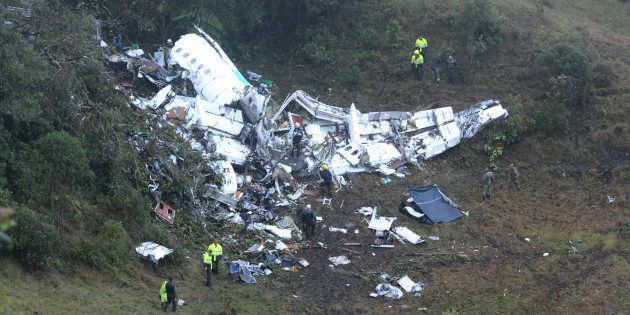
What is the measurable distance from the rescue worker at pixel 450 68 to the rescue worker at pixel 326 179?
6794mm

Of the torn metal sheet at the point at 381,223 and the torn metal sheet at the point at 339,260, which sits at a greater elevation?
the torn metal sheet at the point at 381,223

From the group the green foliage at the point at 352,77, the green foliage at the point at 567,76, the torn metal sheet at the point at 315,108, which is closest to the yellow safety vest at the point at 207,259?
the torn metal sheet at the point at 315,108

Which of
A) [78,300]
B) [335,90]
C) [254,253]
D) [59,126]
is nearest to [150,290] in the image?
[78,300]

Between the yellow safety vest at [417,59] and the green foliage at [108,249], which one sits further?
the yellow safety vest at [417,59]

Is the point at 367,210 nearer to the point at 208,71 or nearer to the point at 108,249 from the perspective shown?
the point at 208,71

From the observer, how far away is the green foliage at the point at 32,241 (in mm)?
15727

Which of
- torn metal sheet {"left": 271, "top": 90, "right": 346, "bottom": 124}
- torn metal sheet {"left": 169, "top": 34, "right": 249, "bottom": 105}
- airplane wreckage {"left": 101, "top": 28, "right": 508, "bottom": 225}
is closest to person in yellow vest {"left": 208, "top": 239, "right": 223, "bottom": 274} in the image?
airplane wreckage {"left": 101, "top": 28, "right": 508, "bottom": 225}

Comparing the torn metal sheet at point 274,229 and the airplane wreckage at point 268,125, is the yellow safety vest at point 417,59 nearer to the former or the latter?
the airplane wreckage at point 268,125

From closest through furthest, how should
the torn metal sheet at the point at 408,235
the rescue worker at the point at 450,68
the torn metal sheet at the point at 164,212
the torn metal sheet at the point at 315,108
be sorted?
the torn metal sheet at the point at 164,212 < the torn metal sheet at the point at 408,235 < the torn metal sheet at the point at 315,108 < the rescue worker at the point at 450,68

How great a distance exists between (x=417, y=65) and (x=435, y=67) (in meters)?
0.65

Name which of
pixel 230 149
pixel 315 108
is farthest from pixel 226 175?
pixel 315 108

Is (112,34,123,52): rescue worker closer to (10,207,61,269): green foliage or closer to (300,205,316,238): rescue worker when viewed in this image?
(300,205,316,238): rescue worker

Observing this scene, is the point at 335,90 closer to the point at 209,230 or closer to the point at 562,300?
the point at 209,230

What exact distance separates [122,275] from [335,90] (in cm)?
1251
